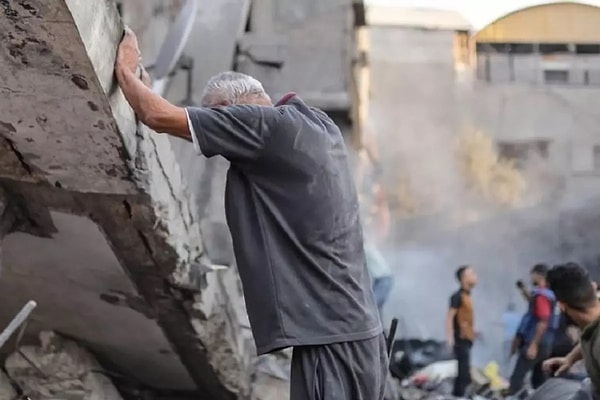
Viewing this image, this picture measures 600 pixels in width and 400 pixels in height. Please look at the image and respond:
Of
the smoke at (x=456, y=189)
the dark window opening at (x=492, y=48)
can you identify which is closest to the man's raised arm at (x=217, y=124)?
the smoke at (x=456, y=189)

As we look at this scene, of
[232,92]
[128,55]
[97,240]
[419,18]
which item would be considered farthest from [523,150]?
[232,92]

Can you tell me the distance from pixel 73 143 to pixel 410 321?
1389 centimetres

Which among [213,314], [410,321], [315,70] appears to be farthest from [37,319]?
[410,321]

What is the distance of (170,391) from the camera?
5461 millimetres

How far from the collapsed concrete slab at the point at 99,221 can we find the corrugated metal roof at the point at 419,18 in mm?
16710

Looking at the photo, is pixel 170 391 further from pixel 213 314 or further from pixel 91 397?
pixel 213 314

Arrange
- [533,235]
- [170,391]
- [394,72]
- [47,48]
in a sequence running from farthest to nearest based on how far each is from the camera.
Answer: [394,72]
[533,235]
[170,391]
[47,48]

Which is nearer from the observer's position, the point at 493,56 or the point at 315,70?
the point at 315,70

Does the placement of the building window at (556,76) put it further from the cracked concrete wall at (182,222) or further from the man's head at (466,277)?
the cracked concrete wall at (182,222)

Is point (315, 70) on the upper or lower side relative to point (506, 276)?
upper

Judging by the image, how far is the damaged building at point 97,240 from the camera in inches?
111

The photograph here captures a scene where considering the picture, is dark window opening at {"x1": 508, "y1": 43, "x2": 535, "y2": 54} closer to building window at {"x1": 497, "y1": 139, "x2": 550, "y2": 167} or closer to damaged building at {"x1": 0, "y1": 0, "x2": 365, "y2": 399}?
building window at {"x1": 497, "y1": 139, "x2": 550, "y2": 167}

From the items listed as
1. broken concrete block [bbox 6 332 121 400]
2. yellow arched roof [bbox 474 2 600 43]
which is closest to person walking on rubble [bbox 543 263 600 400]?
broken concrete block [bbox 6 332 121 400]

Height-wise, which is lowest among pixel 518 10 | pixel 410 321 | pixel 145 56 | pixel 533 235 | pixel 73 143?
pixel 410 321
